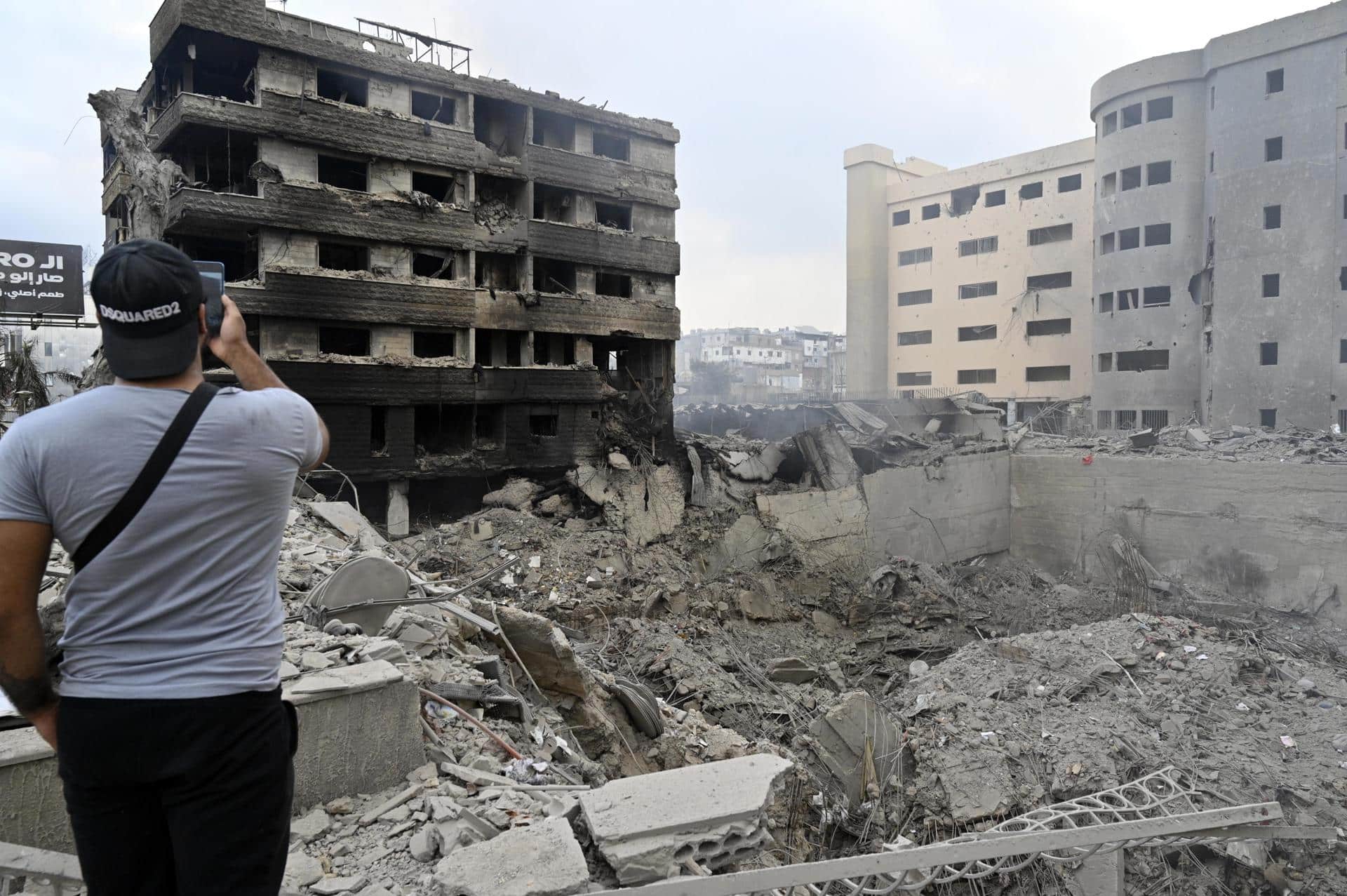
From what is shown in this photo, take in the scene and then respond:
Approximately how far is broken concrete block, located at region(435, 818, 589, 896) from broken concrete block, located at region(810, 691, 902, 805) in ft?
21.6

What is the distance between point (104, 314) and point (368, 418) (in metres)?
15.5

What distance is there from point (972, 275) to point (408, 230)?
105ft

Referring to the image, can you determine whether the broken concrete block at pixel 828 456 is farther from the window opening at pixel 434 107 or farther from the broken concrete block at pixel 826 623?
the window opening at pixel 434 107

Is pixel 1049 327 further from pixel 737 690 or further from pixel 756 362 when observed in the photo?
pixel 756 362

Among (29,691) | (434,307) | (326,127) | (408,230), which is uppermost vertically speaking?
(326,127)

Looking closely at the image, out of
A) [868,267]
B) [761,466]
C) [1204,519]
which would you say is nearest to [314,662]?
[761,466]

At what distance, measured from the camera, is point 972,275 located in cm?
4069

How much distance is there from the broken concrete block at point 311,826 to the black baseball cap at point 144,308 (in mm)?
2438

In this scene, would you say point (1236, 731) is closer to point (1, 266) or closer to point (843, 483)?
point (843, 483)

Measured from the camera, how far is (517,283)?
18797mm

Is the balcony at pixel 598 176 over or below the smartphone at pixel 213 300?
over

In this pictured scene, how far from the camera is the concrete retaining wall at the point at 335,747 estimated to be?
3.05m

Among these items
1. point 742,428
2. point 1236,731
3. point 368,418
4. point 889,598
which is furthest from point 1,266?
point 1236,731

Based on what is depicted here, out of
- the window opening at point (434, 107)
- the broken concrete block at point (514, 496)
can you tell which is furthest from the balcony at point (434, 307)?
the window opening at point (434, 107)
